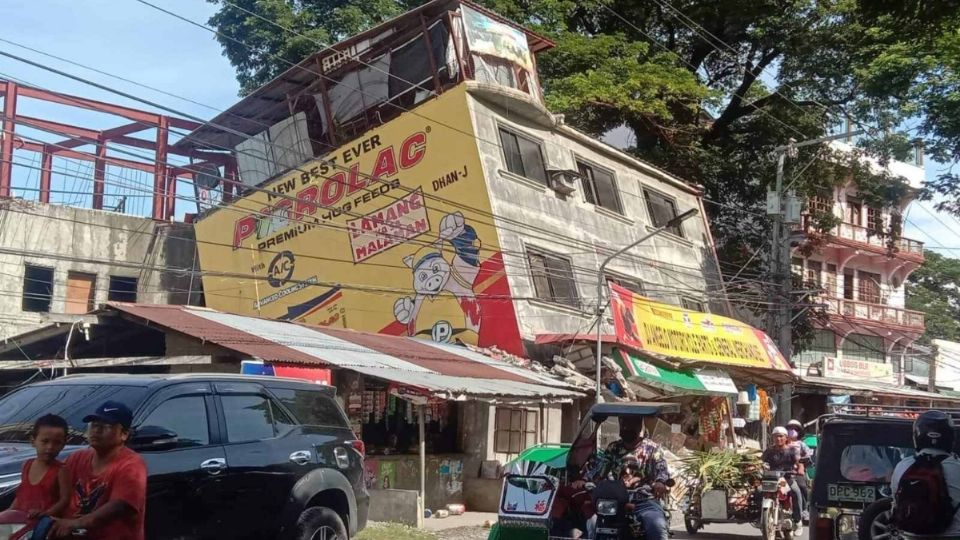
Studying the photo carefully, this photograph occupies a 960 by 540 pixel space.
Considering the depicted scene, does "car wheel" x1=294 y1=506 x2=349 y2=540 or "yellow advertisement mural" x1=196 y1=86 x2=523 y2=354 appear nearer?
"car wheel" x1=294 y1=506 x2=349 y2=540

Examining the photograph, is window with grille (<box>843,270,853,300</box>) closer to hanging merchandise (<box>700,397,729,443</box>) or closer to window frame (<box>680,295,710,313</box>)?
window frame (<box>680,295,710,313</box>)

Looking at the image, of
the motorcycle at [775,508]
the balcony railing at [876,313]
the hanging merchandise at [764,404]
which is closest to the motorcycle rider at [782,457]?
the motorcycle at [775,508]

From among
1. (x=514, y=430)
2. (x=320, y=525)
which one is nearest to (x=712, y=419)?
(x=514, y=430)

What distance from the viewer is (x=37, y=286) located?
27.4 m

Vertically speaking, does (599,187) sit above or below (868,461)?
above

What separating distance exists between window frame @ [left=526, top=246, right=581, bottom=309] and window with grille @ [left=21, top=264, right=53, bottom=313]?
13272 millimetres

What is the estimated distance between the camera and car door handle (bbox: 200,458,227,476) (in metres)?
7.69

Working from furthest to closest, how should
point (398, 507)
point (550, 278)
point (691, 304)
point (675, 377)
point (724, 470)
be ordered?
point (691, 304)
point (550, 278)
point (675, 377)
point (398, 507)
point (724, 470)

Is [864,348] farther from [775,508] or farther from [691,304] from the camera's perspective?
[775,508]

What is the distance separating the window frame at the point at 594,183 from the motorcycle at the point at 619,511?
1896 cm

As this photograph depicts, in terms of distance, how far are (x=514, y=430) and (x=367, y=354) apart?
462 centimetres

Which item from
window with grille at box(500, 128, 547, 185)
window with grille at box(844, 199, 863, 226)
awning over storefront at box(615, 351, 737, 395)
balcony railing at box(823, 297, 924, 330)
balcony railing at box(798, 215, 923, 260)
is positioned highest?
window with grille at box(844, 199, 863, 226)

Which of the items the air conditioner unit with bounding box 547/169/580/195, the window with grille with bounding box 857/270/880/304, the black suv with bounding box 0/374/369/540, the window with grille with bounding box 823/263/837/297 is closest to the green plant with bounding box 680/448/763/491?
the black suv with bounding box 0/374/369/540

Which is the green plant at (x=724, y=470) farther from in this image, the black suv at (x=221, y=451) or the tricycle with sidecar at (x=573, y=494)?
the black suv at (x=221, y=451)
